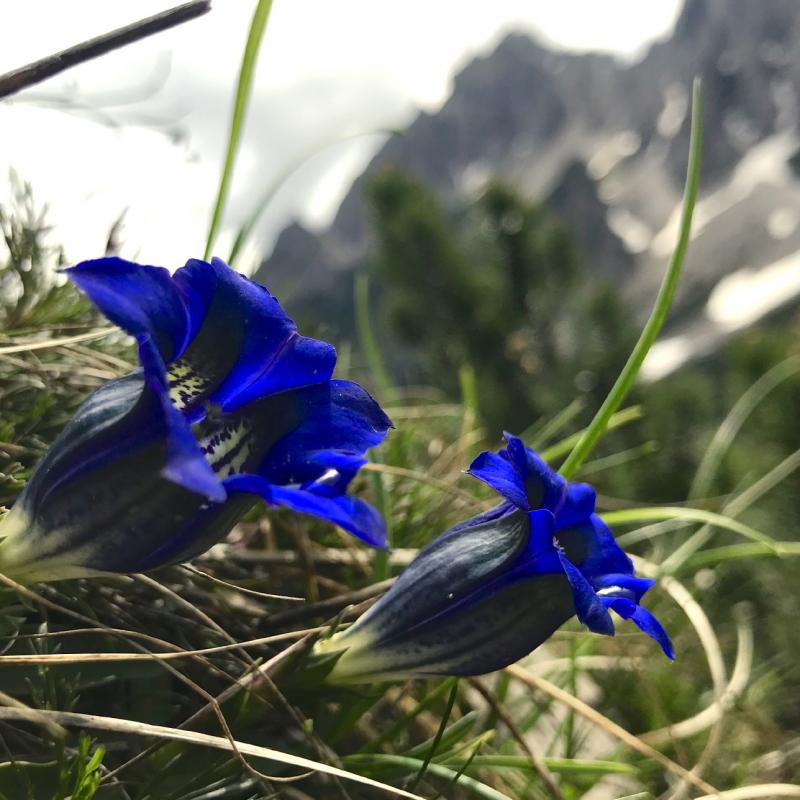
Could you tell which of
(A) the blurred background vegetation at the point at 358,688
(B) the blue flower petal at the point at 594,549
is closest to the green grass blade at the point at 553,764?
(A) the blurred background vegetation at the point at 358,688

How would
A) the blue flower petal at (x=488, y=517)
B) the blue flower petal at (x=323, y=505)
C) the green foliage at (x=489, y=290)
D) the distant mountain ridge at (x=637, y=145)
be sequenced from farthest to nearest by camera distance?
the distant mountain ridge at (x=637, y=145)
the green foliage at (x=489, y=290)
the blue flower petal at (x=488, y=517)
the blue flower petal at (x=323, y=505)

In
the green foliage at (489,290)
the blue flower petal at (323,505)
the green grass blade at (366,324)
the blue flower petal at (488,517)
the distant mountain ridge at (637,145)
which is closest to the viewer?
the blue flower petal at (323,505)

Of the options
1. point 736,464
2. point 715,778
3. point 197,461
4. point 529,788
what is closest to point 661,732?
point 715,778

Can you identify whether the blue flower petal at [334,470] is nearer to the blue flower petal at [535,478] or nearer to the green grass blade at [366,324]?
the blue flower petal at [535,478]

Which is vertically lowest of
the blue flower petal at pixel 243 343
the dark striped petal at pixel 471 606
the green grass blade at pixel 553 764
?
the green grass blade at pixel 553 764

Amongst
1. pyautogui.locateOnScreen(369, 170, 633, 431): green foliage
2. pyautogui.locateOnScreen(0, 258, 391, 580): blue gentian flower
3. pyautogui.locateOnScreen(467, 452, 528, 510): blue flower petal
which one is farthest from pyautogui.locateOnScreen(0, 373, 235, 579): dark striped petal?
pyautogui.locateOnScreen(369, 170, 633, 431): green foliage

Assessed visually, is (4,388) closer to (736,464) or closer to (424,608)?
(424,608)
